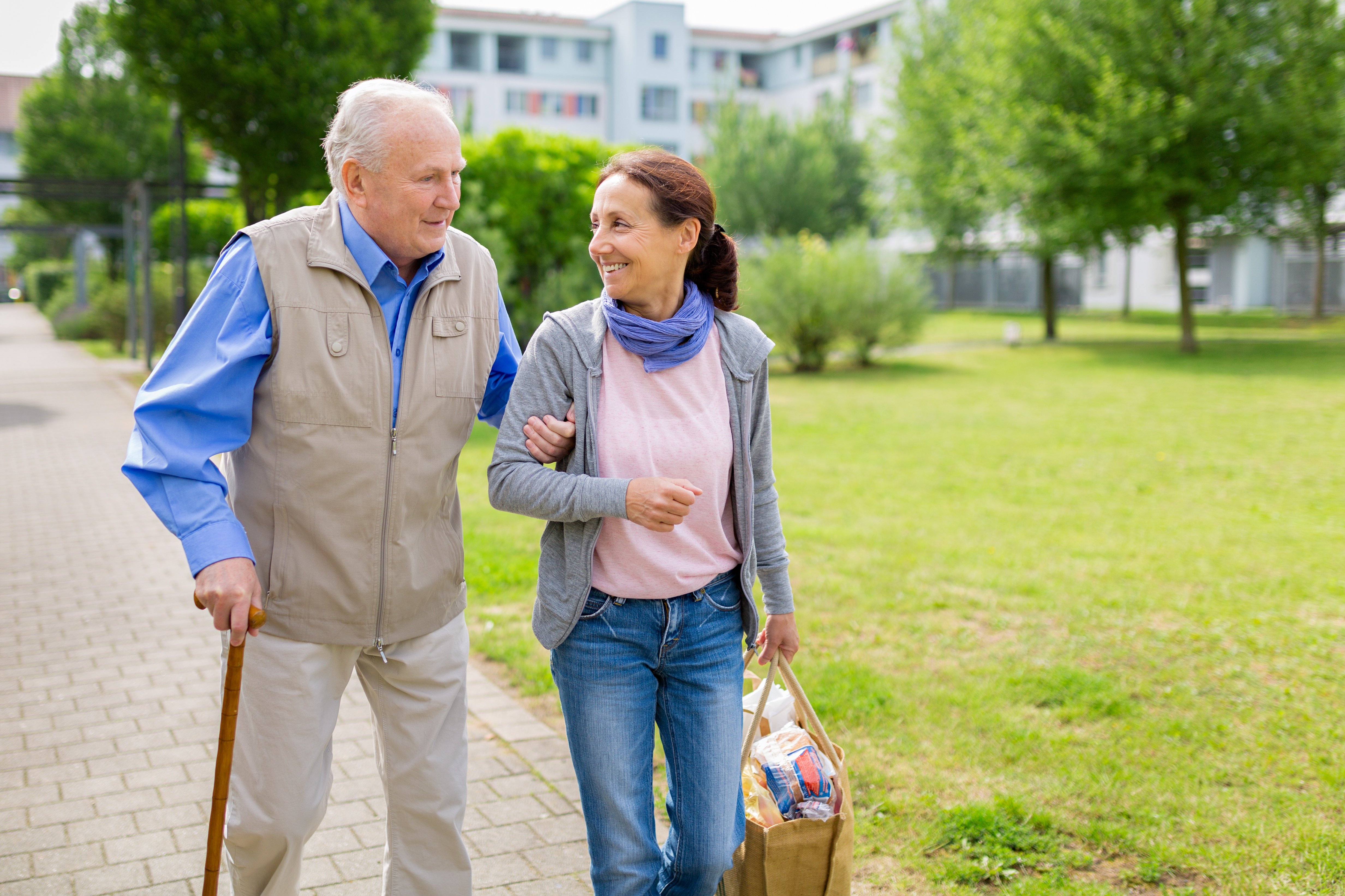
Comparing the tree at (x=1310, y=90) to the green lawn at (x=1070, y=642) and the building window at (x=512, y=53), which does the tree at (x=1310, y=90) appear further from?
the building window at (x=512, y=53)

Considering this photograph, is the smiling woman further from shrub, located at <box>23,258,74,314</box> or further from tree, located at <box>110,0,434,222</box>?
shrub, located at <box>23,258,74,314</box>

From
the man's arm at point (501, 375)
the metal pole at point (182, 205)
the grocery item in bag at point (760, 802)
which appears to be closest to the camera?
the grocery item in bag at point (760, 802)

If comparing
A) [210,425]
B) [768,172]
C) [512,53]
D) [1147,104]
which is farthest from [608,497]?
[512,53]

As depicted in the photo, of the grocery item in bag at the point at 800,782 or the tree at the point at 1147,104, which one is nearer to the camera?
the grocery item in bag at the point at 800,782

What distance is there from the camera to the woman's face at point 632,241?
2486mm

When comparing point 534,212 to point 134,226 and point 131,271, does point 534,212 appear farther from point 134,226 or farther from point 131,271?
point 134,226

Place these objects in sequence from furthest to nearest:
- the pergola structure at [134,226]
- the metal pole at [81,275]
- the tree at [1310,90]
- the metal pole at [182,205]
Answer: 1. the metal pole at [81,275]
2. the tree at [1310,90]
3. the pergola structure at [134,226]
4. the metal pole at [182,205]

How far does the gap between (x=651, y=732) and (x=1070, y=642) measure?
3.81m

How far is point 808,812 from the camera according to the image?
2771mm

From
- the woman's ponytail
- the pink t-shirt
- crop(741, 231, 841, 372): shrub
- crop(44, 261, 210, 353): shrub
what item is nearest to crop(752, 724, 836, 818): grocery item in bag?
the pink t-shirt

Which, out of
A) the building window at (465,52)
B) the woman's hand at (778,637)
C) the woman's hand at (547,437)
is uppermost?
the building window at (465,52)

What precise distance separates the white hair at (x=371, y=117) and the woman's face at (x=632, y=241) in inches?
15.5

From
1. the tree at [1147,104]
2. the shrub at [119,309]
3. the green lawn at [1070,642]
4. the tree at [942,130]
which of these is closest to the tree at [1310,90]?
the tree at [1147,104]

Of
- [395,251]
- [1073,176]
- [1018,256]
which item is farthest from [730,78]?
[395,251]
